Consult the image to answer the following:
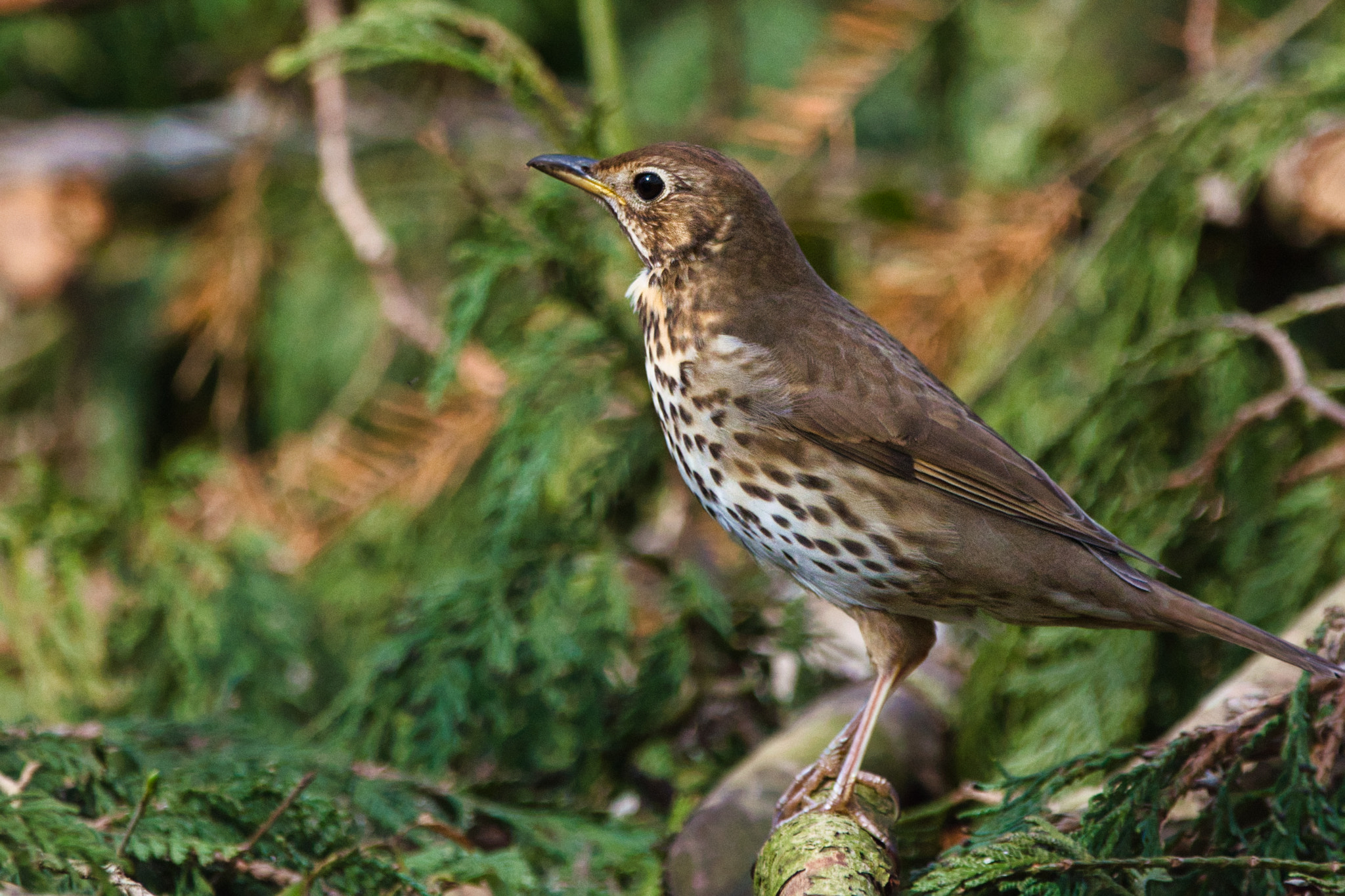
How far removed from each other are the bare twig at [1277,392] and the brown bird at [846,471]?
54 cm

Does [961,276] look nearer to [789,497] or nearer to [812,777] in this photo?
[789,497]

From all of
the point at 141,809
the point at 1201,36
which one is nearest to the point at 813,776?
the point at 141,809

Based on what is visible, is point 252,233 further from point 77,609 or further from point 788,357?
point 788,357

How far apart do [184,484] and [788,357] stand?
184cm

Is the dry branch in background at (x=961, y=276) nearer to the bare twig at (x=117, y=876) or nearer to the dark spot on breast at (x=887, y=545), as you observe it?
the dark spot on breast at (x=887, y=545)

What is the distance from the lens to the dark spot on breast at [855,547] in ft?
6.38

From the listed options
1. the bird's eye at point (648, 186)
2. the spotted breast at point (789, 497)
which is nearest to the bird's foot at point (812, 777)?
the spotted breast at point (789, 497)

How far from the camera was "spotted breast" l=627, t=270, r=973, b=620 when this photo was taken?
1948 mm

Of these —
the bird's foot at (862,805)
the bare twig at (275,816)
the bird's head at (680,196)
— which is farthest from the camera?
the bird's head at (680,196)

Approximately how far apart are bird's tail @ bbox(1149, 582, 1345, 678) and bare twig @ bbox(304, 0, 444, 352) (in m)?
1.97

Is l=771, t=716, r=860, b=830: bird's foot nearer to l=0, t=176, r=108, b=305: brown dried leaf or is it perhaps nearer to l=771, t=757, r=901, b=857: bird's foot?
l=771, t=757, r=901, b=857: bird's foot

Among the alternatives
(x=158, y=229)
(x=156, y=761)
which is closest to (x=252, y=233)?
(x=158, y=229)

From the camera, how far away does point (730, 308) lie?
84.9 inches

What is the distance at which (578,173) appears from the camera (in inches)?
89.7
